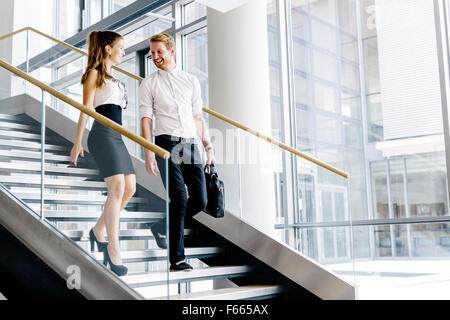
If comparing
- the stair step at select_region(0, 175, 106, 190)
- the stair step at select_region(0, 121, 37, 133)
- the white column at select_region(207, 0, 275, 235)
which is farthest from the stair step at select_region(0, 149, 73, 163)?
the white column at select_region(207, 0, 275, 235)

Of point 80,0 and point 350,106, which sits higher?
point 80,0

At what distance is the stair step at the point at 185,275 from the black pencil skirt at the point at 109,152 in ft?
2.17

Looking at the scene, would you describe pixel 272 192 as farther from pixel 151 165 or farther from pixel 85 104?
pixel 85 104

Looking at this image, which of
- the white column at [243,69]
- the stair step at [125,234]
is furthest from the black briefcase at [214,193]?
the white column at [243,69]

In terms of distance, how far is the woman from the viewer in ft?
11.2

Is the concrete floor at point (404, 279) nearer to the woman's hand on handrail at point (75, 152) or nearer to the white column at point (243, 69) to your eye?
the white column at point (243, 69)

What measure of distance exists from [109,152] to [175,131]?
1.80ft

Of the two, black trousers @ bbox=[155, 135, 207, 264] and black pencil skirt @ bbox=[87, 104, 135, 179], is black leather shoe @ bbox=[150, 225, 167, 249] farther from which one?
black pencil skirt @ bbox=[87, 104, 135, 179]

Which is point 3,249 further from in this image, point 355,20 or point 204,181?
point 355,20

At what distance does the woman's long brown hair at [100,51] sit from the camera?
3682 mm

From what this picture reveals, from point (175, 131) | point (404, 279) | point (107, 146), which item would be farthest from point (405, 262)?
point (107, 146)

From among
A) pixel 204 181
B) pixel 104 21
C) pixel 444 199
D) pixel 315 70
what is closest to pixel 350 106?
pixel 315 70

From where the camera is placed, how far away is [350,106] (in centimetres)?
651

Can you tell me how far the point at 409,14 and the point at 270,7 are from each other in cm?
200
